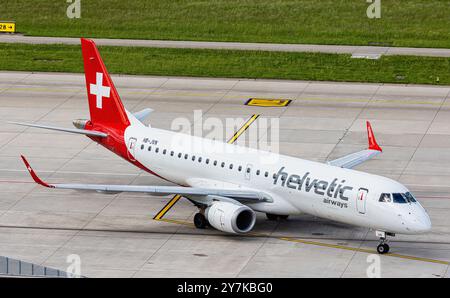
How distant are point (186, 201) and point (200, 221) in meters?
4.31

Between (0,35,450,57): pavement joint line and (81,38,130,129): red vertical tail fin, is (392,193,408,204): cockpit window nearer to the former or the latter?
(81,38,130,129): red vertical tail fin

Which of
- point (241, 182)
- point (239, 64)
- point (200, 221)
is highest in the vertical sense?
point (241, 182)

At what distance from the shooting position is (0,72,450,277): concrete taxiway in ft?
163

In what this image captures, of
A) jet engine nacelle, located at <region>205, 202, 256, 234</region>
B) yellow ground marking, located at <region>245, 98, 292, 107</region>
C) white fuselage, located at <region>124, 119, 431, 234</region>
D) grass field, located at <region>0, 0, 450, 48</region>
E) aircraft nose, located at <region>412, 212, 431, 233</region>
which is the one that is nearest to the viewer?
aircraft nose, located at <region>412, 212, 431, 233</region>

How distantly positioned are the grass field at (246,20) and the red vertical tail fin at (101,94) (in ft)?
124

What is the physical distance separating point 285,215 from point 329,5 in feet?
201

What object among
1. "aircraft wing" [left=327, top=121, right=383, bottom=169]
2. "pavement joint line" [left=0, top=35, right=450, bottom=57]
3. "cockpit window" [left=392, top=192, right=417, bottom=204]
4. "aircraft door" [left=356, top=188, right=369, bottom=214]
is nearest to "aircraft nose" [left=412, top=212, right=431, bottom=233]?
"cockpit window" [left=392, top=192, right=417, bottom=204]

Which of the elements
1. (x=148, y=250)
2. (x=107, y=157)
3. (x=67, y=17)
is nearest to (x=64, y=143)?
(x=107, y=157)

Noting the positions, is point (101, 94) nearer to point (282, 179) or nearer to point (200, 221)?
point (200, 221)

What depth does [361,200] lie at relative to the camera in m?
49.7

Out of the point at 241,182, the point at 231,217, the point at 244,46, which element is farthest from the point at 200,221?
the point at 244,46

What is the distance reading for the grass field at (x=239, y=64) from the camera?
84.2 metres

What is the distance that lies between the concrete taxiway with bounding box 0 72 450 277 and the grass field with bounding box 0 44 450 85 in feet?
5.42

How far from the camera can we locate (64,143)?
68.7 metres
